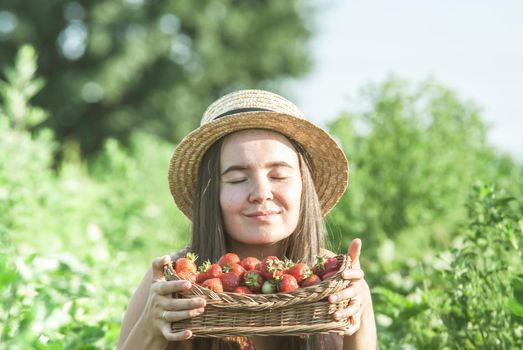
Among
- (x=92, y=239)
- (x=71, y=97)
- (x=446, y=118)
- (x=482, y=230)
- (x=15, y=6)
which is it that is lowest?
(x=482, y=230)

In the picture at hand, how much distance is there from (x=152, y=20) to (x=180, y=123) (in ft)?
11.3

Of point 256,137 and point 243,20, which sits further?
point 243,20

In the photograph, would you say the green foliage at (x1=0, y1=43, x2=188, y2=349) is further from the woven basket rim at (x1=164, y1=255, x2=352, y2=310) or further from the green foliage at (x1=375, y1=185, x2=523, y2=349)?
the green foliage at (x1=375, y1=185, x2=523, y2=349)

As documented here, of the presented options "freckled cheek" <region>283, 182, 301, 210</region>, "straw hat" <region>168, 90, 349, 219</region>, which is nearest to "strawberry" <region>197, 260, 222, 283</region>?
"freckled cheek" <region>283, 182, 301, 210</region>

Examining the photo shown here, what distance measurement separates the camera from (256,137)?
104 inches

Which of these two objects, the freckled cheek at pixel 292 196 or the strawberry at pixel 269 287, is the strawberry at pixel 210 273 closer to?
the strawberry at pixel 269 287

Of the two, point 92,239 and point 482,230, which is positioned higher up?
point 92,239

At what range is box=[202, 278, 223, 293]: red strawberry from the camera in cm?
209

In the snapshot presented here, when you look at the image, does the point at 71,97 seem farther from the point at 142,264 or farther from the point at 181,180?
the point at 181,180

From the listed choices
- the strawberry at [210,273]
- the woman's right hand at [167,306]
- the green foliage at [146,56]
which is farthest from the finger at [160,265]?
the green foliage at [146,56]

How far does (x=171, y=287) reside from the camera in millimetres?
2094

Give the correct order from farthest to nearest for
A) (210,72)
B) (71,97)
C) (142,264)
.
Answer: (210,72), (71,97), (142,264)

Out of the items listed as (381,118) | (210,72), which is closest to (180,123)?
(210,72)

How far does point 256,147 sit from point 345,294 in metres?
0.68
